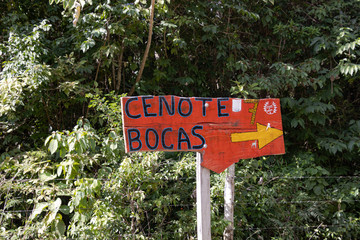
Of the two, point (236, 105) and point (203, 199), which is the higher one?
point (236, 105)

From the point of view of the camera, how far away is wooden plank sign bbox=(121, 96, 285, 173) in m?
2.36

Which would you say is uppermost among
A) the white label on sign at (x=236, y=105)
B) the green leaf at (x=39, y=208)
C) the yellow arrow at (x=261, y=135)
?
the white label on sign at (x=236, y=105)

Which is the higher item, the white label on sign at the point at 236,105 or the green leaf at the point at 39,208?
the white label on sign at the point at 236,105

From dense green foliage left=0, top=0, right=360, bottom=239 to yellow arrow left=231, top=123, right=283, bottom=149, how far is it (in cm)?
93

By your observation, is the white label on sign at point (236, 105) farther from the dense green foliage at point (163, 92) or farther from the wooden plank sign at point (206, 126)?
the dense green foliage at point (163, 92)

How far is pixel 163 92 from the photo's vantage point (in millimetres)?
4906

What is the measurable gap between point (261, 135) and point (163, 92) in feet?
8.03

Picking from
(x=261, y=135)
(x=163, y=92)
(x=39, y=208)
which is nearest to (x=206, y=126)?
(x=261, y=135)

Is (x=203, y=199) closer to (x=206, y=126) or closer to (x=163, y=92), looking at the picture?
(x=206, y=126)

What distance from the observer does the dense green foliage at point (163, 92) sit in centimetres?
321

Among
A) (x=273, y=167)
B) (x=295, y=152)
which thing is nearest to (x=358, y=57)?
(x=295, y=152)

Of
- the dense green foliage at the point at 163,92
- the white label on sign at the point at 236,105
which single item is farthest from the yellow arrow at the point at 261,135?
the dense green foliage at the point at 163,92

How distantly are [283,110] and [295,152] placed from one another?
0.62 meters

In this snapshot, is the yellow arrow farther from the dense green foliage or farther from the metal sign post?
the dense green foliage
